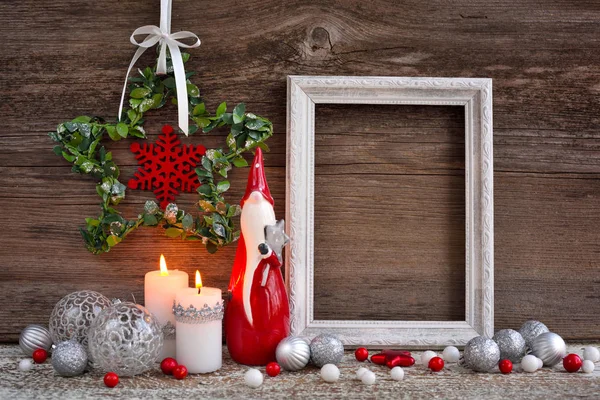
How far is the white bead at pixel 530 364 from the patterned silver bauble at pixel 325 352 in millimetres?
288

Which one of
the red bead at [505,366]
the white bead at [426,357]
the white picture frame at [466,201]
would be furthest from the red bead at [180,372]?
the red bead at [505,366]

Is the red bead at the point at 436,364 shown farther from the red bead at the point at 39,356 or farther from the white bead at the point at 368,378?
the red bead at the point at 39,356

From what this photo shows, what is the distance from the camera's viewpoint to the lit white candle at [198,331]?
1.00 meters

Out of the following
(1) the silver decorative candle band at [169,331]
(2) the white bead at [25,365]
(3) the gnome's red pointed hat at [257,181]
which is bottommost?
(2) the white bead at [25,365]

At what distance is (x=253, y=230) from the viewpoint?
1039mm

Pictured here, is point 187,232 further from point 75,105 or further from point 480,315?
point 480,315

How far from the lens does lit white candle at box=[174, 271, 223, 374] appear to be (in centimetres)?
100

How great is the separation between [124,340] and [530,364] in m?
0.62

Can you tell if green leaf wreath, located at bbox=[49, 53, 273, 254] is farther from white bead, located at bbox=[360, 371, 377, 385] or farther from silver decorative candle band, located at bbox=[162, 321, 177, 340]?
white bead, located at bbox=[360, 371, 377, 385]

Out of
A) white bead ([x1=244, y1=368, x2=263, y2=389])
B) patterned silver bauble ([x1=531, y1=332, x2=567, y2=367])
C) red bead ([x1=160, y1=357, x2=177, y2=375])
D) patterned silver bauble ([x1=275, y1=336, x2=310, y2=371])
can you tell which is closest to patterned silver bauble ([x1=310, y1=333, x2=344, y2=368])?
patterned silver bauble ([x1=275, y1=336, x2=310, y2=371])

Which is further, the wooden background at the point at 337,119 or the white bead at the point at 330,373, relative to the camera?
the wooden background at the point at 337,119

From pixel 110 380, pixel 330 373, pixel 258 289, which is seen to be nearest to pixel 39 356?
pixel 110 380

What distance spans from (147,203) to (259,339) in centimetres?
33

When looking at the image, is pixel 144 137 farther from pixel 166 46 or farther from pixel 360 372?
pixel 360 372
